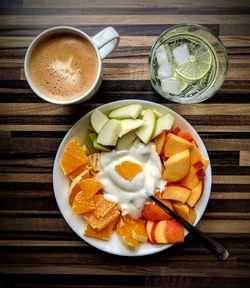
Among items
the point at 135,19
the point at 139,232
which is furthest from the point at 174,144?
the point at 135,19

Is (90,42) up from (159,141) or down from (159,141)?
up

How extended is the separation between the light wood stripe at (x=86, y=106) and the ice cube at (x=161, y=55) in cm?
12

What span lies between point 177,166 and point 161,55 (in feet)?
0.96

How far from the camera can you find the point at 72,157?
4.04ft

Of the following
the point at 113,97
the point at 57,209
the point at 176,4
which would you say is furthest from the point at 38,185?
the point at 176,4

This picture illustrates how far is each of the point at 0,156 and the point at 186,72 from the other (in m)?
0.56

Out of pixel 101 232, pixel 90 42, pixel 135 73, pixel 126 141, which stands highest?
pixel 90 42

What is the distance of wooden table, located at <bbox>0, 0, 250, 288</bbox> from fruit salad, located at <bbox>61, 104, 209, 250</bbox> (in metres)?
0.10

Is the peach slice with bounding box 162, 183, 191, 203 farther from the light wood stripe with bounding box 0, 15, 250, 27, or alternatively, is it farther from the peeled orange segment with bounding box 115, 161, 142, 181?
the light wood stripe with bounding box 0, 15, 250, 27

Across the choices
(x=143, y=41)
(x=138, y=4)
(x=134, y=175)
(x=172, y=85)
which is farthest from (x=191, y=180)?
(x=138, y=4)

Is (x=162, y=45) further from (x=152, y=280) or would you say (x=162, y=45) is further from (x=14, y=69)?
(x=152, y=280)

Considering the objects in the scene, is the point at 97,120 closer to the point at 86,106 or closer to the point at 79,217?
the point at 86,106

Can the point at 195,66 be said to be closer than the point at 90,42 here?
No

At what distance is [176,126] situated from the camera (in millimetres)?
1256
